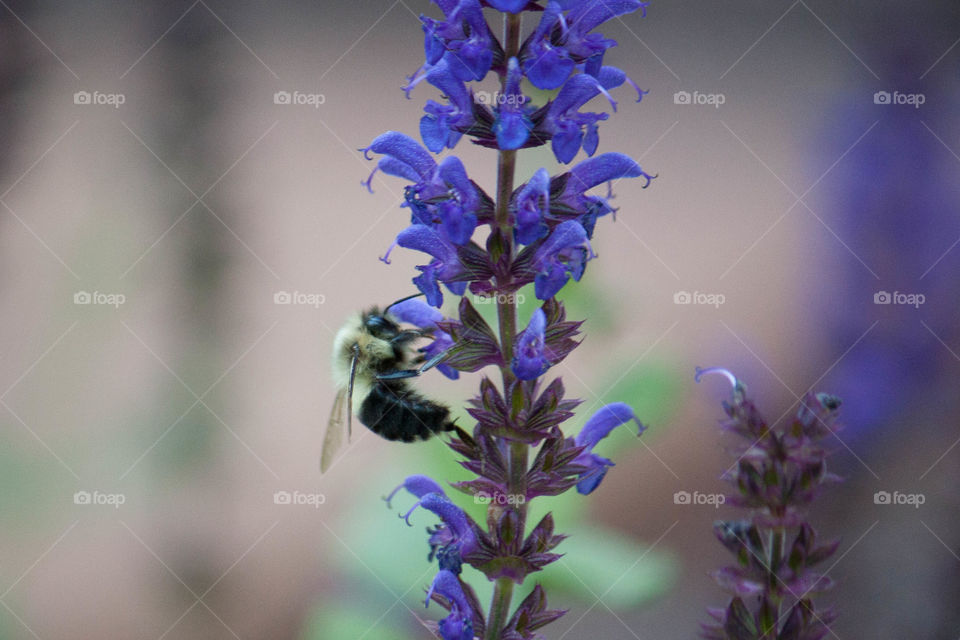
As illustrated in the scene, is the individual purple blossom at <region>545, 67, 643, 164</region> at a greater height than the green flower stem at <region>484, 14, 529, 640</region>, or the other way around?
the individual purple blossom at <region>545, 67, 643, 164</region>

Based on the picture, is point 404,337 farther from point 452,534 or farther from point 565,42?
point 565,42

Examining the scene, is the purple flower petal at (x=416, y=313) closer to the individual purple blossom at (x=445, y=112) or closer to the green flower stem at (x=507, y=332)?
the green flower stem at (x=507, y=332)

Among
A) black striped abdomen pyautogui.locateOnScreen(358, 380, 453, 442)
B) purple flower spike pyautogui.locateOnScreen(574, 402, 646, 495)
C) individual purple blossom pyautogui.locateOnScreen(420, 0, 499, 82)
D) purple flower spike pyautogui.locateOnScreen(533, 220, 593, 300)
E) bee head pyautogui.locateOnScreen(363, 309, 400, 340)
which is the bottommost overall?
purple flower spike pyautogui.locateOnScreen(574, 402, 646, 495)

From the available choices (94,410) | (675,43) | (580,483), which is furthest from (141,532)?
(675,43)

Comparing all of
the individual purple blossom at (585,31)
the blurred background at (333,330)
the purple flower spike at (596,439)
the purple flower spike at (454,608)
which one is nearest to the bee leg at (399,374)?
the blurred background at (333,330)

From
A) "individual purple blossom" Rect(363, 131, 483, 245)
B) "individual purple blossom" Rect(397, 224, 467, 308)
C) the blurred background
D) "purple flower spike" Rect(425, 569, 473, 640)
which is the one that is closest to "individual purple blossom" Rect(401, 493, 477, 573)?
"purple flower spike" Rect(425, 569, 473, 640)

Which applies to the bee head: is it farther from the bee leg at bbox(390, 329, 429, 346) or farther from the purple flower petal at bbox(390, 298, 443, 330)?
the purple flower petal at bbox(390, 298, 443, 330)

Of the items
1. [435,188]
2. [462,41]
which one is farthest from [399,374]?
[462,41]
